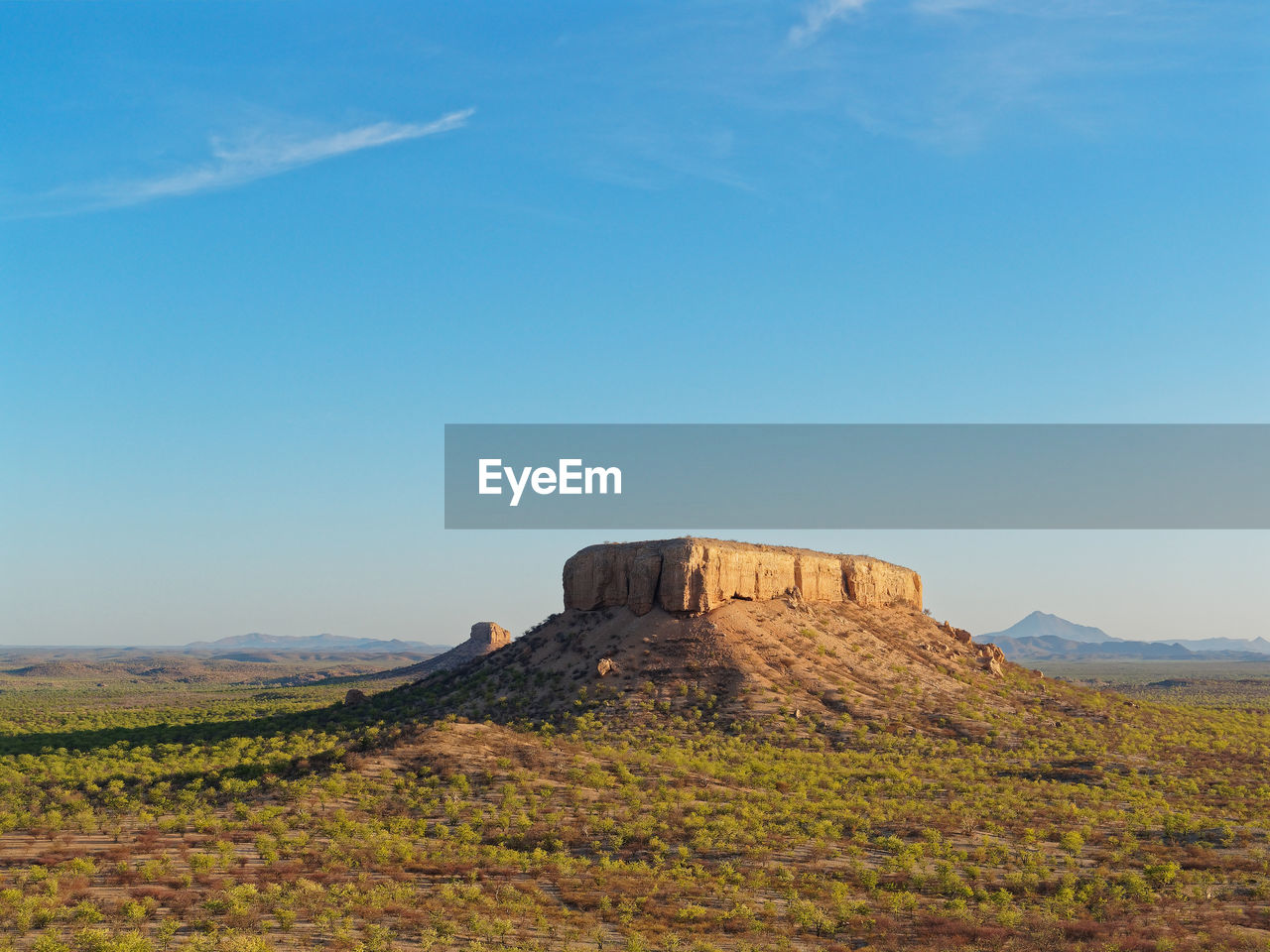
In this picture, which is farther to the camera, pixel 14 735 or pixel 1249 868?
pixel 14 735

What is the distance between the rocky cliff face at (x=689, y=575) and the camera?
187 ft

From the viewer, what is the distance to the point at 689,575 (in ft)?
186

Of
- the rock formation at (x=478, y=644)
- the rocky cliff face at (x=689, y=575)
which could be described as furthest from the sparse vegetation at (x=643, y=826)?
the rock formation at (x=478, y=644)

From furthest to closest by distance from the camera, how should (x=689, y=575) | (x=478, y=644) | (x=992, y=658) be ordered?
1. (x=478, y=644)
2. (x=992, y=658)
3. (x=689, y=575)

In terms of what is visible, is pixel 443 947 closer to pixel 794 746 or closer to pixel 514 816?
pixel 514 816

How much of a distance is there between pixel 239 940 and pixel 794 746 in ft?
98.4

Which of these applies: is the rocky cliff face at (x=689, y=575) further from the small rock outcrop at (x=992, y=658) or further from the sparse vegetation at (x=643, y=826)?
the small rock outcrop at (x=992, y=658)

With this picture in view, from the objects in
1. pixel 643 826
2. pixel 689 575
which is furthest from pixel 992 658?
pixel 643 826

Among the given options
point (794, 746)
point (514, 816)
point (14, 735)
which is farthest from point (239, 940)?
point (14, 735)

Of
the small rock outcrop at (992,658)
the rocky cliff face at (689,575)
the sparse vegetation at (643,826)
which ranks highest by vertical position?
the rocky cliff face at (689,575)

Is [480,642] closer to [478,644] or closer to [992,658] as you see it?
[478,644]

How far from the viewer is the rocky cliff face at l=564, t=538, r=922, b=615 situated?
57062mm

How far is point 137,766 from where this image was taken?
4153cm

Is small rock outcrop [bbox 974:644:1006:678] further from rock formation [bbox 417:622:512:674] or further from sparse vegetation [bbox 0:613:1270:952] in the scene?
rock formation [bbox 417:622:512:674]
